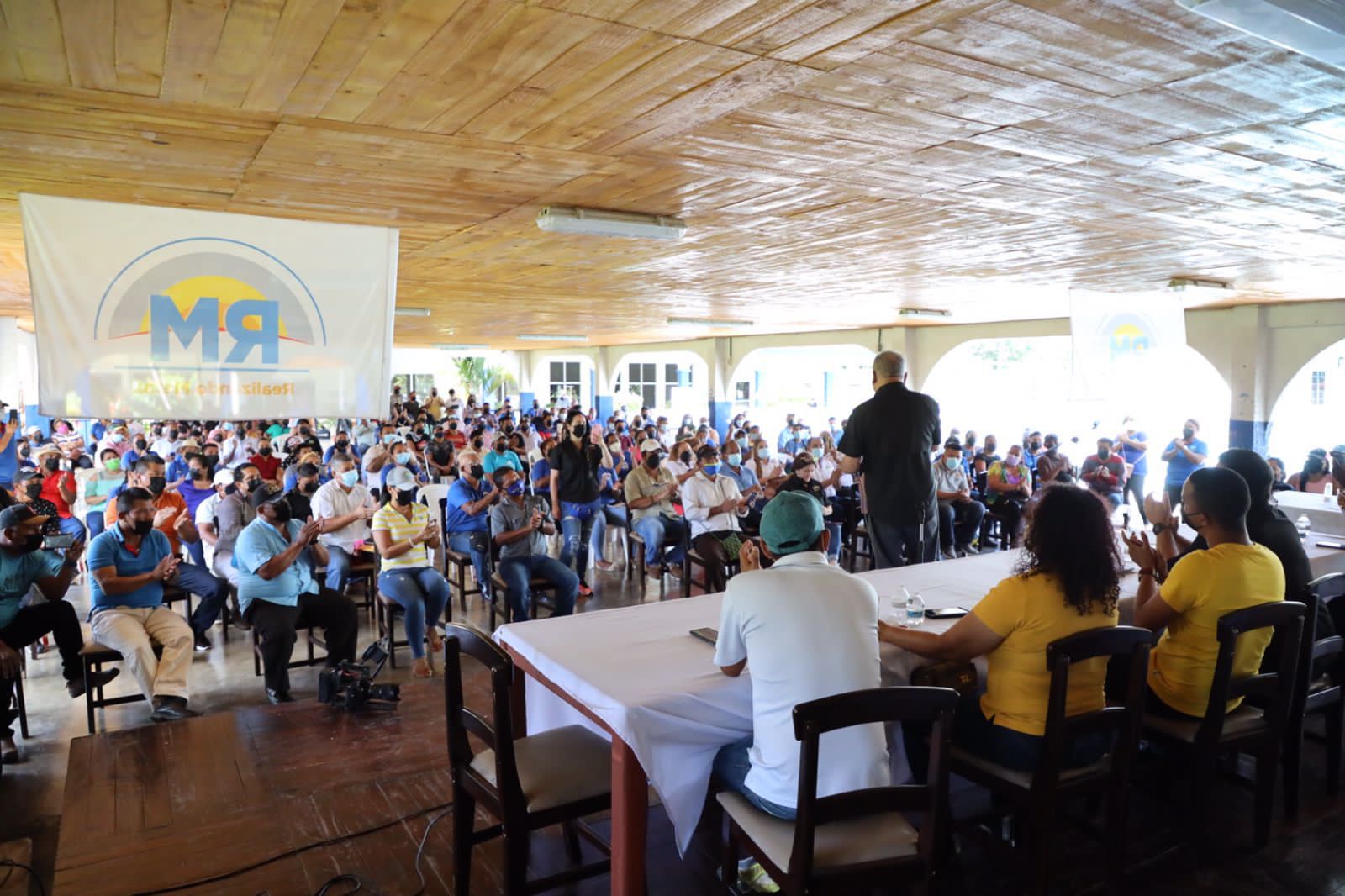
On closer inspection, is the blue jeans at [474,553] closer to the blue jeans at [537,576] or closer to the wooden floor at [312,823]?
the blue jeans at [537,576]

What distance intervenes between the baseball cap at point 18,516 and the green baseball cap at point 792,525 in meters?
3.89

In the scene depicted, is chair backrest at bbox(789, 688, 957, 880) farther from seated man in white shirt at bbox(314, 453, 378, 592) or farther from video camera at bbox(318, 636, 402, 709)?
seated man in white shirt at bbox(314, 453, 378, 592)

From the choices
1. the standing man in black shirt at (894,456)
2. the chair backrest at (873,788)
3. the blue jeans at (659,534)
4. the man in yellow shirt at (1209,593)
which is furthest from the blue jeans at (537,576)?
the chair backrest at (873,788)

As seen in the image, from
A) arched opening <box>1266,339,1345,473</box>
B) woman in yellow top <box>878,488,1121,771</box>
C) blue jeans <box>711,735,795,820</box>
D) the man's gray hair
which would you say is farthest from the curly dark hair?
arched opening <box>1266,339,1345,473</box>

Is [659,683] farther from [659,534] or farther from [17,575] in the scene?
[659,534]

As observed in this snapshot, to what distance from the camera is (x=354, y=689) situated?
14.2 feet

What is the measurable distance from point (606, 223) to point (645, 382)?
86.0 feet

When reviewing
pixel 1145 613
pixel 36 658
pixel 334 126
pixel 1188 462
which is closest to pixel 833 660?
pixel 1145 613

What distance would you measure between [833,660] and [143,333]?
3281mm

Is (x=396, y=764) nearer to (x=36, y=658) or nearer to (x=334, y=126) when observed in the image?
(x=334, y=126)

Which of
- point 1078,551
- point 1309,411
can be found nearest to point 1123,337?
point 1078,551

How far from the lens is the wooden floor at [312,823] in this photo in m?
2.87

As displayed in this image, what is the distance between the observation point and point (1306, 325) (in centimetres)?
1000

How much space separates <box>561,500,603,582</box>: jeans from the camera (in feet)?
24.5
